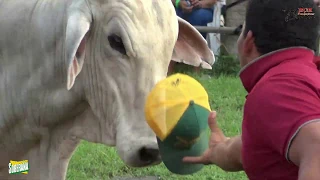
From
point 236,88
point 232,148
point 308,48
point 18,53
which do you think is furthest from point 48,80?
point 236,88

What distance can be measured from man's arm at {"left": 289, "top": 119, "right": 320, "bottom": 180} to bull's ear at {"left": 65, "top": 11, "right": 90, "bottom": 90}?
1181mm

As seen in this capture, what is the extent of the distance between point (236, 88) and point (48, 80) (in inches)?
192

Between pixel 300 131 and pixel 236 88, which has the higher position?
pixel 300 131

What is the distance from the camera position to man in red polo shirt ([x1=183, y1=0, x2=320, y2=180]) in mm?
1759

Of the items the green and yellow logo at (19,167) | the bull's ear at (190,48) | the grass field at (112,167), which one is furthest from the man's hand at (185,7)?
the green and yellow logo at (19,167)

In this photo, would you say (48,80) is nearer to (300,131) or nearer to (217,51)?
(300,131)

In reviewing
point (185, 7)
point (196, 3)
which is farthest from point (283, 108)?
point (196, 3)

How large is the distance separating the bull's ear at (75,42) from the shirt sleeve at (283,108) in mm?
980

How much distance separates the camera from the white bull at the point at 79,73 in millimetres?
2756

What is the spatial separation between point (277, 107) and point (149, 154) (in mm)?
1004

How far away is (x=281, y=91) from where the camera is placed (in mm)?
1844

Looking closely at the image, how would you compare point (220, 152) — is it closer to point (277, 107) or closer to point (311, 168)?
point (277, 107)

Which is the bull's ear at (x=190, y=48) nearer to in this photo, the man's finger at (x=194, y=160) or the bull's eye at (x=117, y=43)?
the bull's eye at (x=117, y=43)

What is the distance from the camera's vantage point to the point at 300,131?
1751 millimetres
